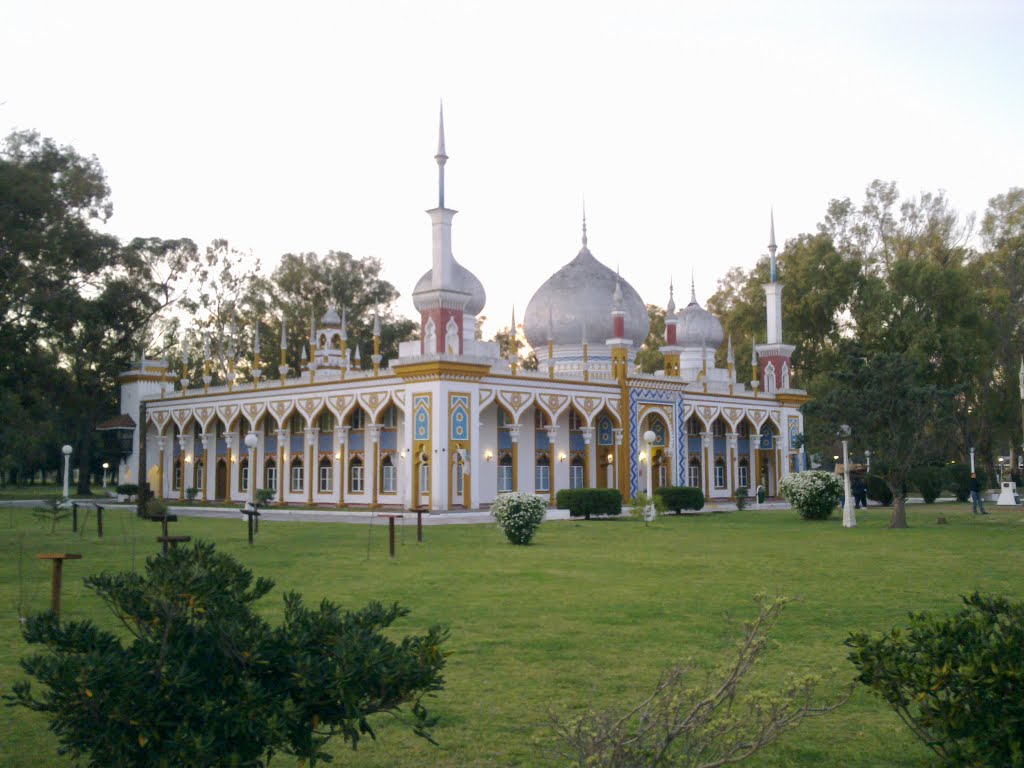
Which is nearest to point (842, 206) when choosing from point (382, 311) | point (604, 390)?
point (604, 390)

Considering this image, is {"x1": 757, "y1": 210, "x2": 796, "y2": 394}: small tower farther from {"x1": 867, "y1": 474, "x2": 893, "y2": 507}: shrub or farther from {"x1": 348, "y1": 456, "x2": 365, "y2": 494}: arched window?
{"x1": 348, "y1": 456, "x2": 365, "y2": 494}: arched window

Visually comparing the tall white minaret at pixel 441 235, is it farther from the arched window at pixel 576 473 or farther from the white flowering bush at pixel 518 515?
the white flowering bush at pixel 518 515

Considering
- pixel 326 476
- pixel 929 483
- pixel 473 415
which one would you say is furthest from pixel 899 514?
pixel 326 476

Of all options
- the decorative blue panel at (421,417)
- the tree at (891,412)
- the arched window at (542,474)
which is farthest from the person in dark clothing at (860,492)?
the decorative blue panel at (421,417)

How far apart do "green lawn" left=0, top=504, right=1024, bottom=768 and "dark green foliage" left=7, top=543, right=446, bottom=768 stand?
1.65 metres

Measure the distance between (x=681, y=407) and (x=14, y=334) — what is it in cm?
2620

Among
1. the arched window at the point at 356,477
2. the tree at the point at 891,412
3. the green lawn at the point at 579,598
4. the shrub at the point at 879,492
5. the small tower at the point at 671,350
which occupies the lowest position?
the green lawn at the point at 579,598

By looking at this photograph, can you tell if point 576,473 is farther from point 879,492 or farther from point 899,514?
point 899,514

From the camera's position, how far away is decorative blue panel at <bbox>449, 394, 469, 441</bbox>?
3425 centimetres

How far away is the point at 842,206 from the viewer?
180 feet

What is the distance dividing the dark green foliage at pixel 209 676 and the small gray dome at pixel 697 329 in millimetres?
49185

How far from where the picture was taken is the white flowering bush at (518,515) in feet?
67.7

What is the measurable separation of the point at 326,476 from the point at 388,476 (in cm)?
412

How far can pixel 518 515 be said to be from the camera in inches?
811
